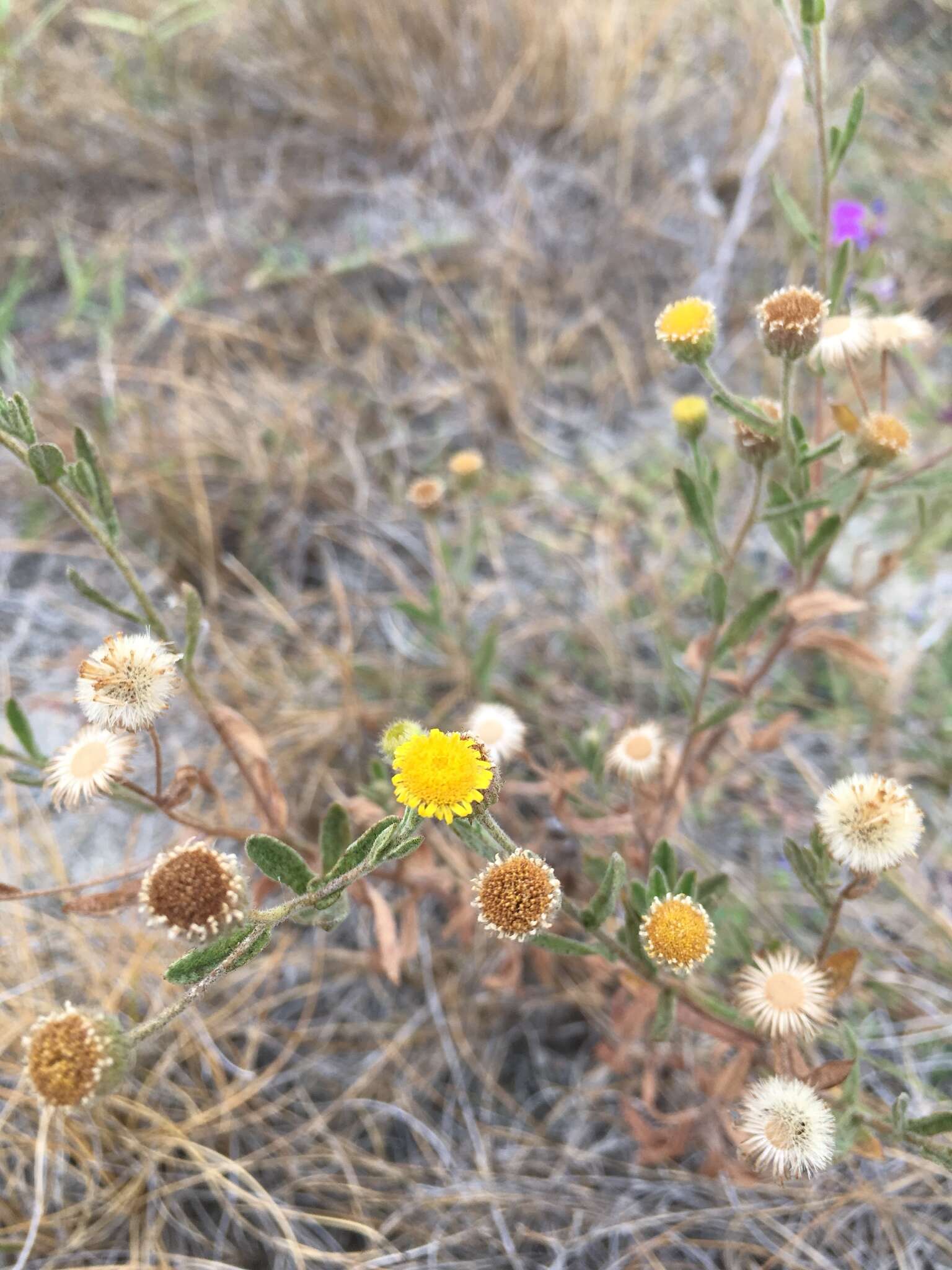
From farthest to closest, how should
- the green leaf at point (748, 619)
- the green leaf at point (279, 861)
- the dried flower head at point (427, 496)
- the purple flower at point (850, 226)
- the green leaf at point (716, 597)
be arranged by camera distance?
1. the purple flower at point (850, 226)
2. the dried flower head at point (427, 496)
3. the green leaf at point (748, 619)
4. the green leaf at point (716, 597)
5. the green leaf at point (279, 861)

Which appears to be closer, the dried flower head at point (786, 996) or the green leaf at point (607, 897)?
the green leaf at point (607, 897)

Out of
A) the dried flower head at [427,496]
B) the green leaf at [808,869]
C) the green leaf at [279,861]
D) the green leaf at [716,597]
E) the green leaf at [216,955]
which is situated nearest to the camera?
the green leaf at [216,955]

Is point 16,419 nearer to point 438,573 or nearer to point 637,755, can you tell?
point 637,755

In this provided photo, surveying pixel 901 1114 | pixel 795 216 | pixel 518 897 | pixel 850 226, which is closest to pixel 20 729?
pixel 518 897

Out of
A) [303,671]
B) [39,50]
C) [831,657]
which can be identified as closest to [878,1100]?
[831,657]

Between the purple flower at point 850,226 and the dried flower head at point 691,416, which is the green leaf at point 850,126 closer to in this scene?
the dried flower head at point 691,416

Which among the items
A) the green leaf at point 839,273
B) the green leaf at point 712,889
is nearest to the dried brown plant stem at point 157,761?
the green leaf at point 712,889
